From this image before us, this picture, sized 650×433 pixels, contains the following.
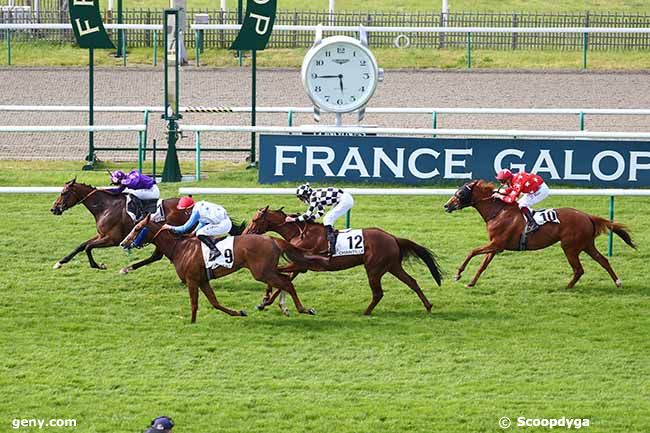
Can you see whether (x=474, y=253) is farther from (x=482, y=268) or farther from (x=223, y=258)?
(x=223, y=258)

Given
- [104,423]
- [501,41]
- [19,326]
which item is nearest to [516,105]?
[501,41]

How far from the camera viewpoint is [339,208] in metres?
12.0

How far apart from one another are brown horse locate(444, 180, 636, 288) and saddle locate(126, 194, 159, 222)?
9.31 ft

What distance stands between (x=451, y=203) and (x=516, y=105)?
943cm

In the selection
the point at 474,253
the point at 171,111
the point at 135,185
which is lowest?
the point at 474,253

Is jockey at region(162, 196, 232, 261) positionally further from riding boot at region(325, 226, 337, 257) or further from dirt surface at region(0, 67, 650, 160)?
dirt surface at region(0, 67, 650, 160)

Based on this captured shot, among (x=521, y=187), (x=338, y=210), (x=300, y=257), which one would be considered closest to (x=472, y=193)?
(x=521, y=187)

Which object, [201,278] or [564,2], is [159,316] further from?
[564,2]

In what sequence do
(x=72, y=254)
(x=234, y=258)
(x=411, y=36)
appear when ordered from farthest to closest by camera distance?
(x=411, y=36), (x=72, y=254), (x=234, y=258)

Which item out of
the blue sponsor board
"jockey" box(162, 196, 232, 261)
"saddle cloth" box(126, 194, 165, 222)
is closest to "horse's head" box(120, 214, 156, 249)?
"jockey" box(162, 196, 232, 261)

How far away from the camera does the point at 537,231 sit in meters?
12.7

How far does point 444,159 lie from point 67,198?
4.99m

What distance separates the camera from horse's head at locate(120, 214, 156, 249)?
11.5 m

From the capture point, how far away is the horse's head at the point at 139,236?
37.7 ft
